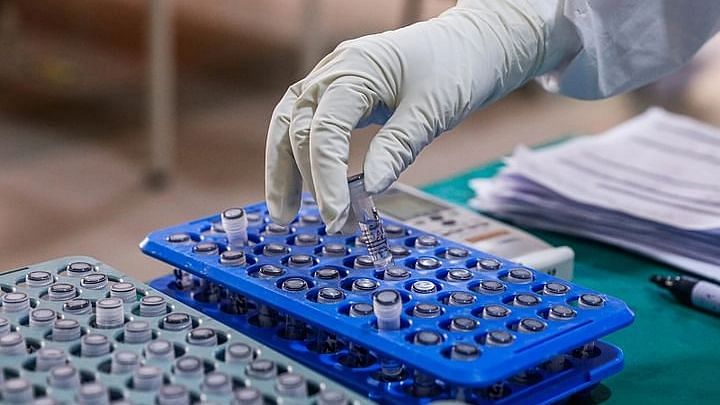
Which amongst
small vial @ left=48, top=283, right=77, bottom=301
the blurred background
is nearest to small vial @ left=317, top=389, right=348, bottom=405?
small vial @ left=48, top=283, right=77, bottom=301

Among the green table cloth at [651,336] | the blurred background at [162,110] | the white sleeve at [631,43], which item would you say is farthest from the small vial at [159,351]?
the blurred background at [162,110]

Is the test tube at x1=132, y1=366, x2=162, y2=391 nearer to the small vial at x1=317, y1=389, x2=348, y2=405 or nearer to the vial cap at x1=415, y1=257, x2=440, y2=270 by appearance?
the small vial at x1=317, y1=389, x2=348, y2=405

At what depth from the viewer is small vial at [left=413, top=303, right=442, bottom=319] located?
0.65m

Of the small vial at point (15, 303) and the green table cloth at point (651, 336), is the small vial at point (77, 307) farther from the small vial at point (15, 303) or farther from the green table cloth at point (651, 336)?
the green table cloth at point (651, 336)

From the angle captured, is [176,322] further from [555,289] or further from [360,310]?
[555,289]

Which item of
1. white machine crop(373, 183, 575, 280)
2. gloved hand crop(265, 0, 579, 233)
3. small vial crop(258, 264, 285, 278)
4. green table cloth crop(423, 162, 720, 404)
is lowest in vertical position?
green table cloth crop(423, 162, 720, 404)

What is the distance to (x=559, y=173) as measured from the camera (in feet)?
3.61

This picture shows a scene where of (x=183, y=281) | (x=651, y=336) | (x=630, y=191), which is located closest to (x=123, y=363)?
(x=183, y=281)

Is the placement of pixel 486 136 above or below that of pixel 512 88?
below

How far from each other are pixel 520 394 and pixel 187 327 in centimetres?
21

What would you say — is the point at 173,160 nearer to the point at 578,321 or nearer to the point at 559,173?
the point at 559,173

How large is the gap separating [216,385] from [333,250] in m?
0.21

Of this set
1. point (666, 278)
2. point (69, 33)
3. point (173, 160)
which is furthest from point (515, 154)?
point (69, 33)

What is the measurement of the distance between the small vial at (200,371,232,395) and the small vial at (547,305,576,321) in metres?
0.21
